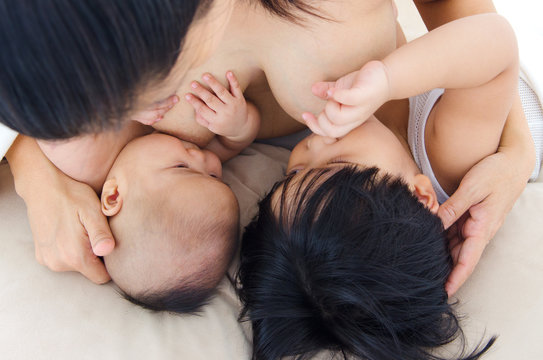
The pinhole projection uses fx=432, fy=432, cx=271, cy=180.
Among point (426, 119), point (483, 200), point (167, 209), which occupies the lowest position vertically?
point (483, 200)

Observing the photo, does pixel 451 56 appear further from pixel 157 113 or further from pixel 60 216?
pixel 60 216

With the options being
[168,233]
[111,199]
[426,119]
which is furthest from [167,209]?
[426,119]

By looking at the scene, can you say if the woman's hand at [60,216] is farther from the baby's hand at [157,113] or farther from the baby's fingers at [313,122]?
the baby's fingers at [313,122]

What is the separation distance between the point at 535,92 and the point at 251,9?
2.42 feet

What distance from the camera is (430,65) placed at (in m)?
0.70

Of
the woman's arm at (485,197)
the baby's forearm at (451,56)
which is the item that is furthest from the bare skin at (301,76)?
the baby's forearm at (451,56)

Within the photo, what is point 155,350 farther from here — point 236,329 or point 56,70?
point 56,70

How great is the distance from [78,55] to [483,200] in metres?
0.76

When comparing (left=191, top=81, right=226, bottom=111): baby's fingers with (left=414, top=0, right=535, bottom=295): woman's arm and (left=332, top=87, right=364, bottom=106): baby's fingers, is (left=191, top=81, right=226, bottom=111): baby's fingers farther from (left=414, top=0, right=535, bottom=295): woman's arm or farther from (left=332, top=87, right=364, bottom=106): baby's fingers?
(left=414, top=0, right=535, bottom=295): woman's arm

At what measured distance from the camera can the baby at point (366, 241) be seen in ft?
2.19

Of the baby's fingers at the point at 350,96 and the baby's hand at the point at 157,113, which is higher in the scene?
the baby's hand at the point at 157,113

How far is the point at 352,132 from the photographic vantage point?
0.84 metres

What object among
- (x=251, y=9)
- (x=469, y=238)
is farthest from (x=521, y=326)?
(x=251, y=9)

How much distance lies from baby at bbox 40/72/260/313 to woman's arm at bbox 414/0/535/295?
42 cm
